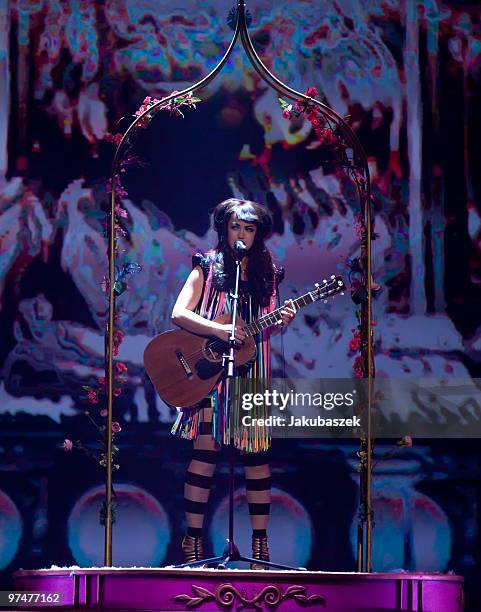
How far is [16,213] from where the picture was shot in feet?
19.1

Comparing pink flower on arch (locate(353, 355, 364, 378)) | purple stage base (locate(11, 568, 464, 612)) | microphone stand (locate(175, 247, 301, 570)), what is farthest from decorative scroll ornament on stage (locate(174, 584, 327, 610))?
pink flower on arch (locate(353, 355, 364, 378))

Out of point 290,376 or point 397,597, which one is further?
point 290,376

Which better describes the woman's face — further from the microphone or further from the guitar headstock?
the guitar headstock

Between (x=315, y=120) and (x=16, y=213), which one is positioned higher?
(x=315, y=120)

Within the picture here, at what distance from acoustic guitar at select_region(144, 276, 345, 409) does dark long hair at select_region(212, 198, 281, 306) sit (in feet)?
0.41

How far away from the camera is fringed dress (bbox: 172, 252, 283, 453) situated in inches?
217

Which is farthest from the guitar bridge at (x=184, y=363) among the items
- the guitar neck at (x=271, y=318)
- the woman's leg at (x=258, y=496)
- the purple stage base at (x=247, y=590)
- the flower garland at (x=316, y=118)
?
the flower garland at (x=316, y=118)

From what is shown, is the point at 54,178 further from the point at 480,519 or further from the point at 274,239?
the point at 480,519

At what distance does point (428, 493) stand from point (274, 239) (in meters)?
1.23

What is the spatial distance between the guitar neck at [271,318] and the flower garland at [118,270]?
56 cm

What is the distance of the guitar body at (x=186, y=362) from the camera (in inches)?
216

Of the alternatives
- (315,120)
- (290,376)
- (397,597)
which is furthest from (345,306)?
(397,597)

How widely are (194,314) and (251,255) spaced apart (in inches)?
13.7

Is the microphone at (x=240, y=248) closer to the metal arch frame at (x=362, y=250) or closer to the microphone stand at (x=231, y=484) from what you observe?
the microphone stand at (x=231, y=484)
